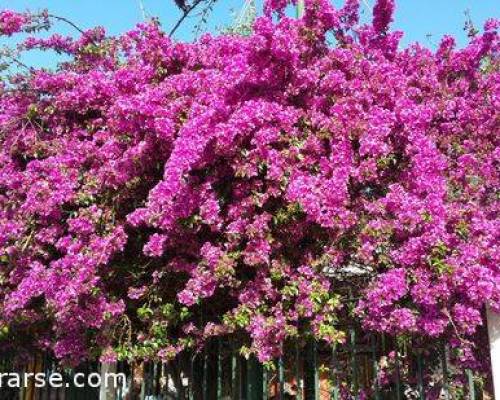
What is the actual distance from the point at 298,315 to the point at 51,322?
2.44 meters

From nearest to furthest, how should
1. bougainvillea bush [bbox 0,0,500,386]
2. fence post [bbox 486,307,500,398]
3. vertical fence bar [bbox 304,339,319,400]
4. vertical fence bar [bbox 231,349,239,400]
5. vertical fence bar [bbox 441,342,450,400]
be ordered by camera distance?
1. fence post [bbox 486,307,500,398]
2. bougainvillea bush [bbox 0,0,500,386]
3. vertical fence bar [bbox 441,342,450,400]
4. vertical fence bar [bbox 304,339,319,400]
5. vertical fence bar [bbox 231,349,239,400]

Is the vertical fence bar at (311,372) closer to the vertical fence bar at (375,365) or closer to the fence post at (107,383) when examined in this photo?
the vertical fence bar at (375,365)

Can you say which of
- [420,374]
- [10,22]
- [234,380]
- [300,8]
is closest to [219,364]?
[234,380]

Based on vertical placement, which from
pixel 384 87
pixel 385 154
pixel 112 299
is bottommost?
pixel 112 299

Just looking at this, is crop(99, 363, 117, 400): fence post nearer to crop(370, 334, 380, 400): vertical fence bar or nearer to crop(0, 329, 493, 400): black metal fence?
crop(0, 329, 493, 400): black metal fence

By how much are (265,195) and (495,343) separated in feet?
6.01

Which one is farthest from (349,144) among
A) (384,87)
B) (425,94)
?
(425,94)

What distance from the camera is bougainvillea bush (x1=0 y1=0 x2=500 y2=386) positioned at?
440cm

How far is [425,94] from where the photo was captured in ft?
17.4

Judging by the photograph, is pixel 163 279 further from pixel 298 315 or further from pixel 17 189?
pixel 17 189

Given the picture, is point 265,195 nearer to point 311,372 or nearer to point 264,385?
point 264,385

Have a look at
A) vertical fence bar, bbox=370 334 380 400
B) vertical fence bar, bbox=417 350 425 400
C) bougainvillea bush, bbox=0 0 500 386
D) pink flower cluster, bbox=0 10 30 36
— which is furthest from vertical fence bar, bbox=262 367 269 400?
pink flower cluster, bbox=0 10 30 36

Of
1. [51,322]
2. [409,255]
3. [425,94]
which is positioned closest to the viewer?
[409,255]

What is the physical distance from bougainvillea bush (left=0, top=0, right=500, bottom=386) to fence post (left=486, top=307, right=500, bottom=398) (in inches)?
4.0
